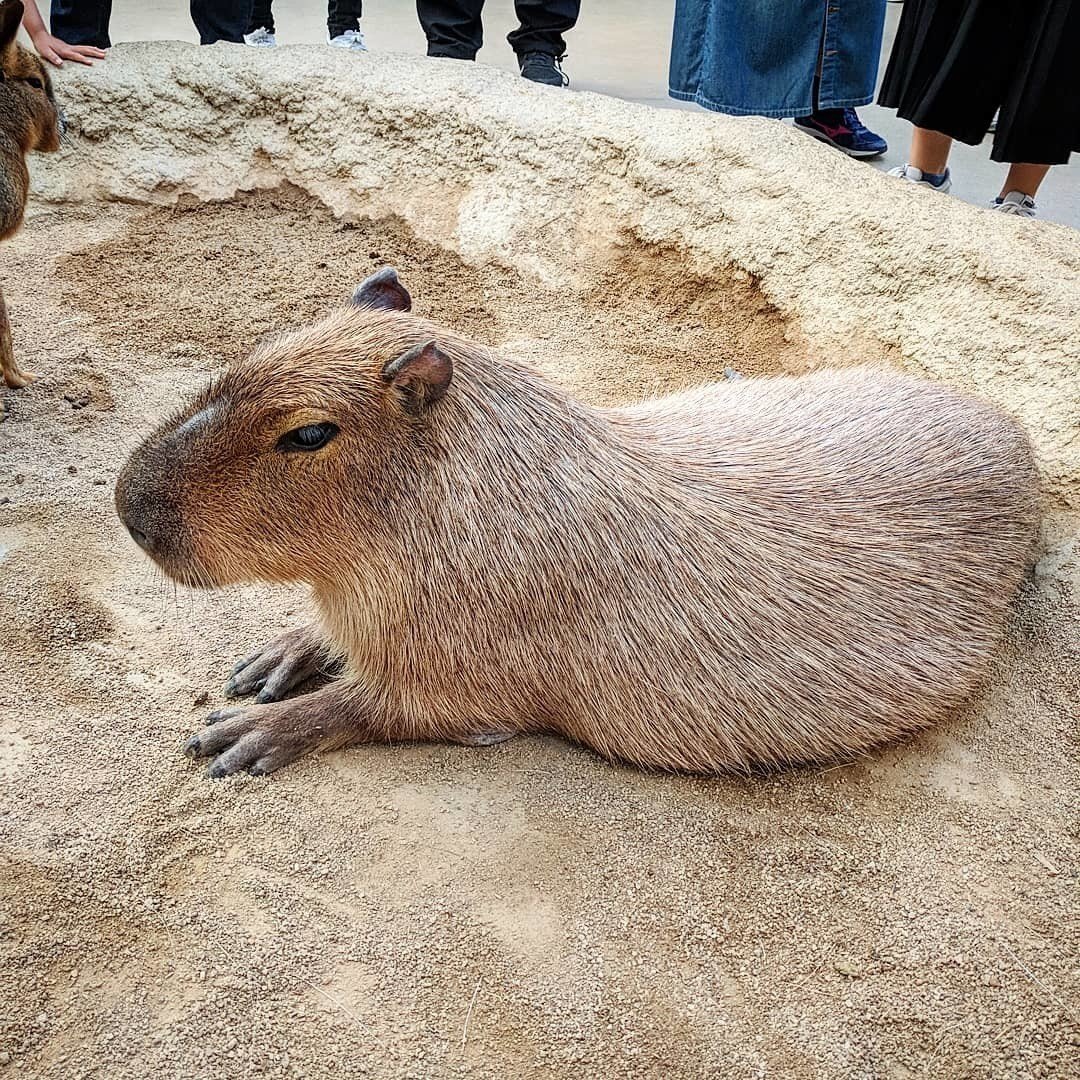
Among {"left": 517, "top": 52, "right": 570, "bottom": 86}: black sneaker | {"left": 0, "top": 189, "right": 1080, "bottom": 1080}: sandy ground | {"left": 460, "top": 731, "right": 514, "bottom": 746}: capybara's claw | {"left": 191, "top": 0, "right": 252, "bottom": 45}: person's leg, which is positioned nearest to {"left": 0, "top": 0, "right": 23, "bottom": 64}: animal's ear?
{"left": 0, "top": 189, "right": 1080, "bottom": 1080}: sandy ground

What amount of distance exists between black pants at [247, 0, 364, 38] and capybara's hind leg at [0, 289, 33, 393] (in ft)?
11.8

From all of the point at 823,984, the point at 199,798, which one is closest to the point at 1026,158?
the point at 823,984

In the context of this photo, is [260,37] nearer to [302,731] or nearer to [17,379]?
[17,379]

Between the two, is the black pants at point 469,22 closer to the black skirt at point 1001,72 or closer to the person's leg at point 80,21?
→ the person's leg at point 80,21

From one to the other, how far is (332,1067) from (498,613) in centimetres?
89

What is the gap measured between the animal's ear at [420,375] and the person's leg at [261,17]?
528 centimetres

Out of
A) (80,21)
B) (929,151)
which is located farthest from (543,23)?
(929,151)

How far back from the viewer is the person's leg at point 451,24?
5.84m

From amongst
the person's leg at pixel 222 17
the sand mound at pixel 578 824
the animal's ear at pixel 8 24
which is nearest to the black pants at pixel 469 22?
the person's leg at pixel 222 17

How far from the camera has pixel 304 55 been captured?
4.84 meters

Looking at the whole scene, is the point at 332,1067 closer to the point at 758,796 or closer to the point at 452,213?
the point at 758,796

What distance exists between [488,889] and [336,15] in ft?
19.3

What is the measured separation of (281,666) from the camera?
8.34ft

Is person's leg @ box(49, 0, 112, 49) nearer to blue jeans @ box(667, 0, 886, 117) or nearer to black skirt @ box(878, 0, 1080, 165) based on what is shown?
blue jeans @ box(667, 0, 886, 117)
